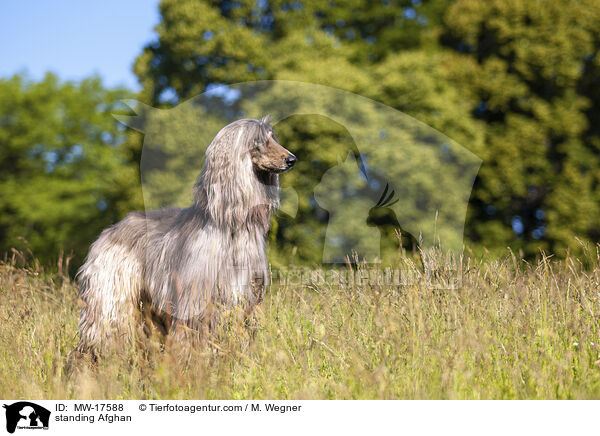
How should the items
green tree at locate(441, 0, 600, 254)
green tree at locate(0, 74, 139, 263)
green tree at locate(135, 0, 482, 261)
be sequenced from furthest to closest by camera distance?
green tree at locate(0, 74, 139, 263) → green tree at locate(441, 0, 600, 254) → green tree at locate(135, 0, 482, 261)

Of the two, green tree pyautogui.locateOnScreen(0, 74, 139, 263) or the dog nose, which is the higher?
green tree pyautogui.locateOnScreen(0, 74, 139, 263)

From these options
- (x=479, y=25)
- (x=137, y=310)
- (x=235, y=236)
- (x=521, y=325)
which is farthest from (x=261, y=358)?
(x=479, y=25)

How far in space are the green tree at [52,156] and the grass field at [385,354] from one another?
14.5 m

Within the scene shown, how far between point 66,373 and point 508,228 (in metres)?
11.5

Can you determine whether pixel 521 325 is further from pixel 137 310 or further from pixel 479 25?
pixel 479 25

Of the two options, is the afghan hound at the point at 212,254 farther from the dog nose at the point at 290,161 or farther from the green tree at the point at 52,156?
the green tree at the point at 52,156

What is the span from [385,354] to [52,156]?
21.6 meters

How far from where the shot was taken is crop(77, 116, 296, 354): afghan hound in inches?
158

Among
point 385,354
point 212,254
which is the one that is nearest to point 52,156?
point 212,254

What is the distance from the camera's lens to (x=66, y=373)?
410cm

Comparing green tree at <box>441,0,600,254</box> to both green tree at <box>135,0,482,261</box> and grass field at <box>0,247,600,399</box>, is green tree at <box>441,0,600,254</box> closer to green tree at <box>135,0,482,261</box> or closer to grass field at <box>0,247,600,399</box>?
green tree at <box>135,0,482,261</box>

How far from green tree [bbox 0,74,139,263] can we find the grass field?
47.6ft
